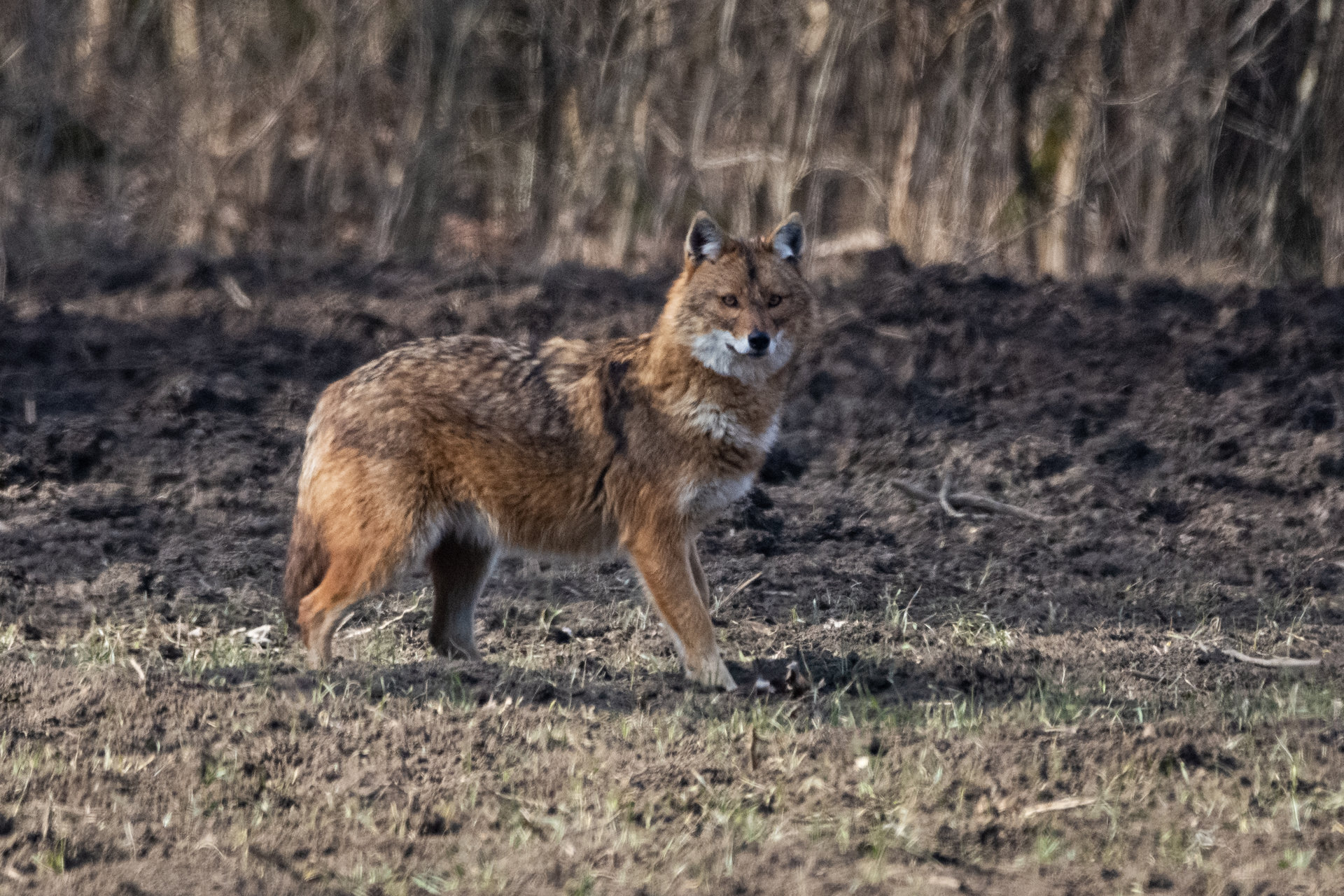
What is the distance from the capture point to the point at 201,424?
924 centimetres

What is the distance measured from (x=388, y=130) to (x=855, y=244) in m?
4.77

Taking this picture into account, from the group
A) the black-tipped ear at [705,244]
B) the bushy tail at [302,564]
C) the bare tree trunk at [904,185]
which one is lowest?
the bushy tail at [302,564]

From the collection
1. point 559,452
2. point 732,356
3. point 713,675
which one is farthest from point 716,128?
point 713,675

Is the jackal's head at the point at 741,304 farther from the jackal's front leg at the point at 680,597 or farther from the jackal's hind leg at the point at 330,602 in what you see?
the jackal's hind leg at the point at 330,602

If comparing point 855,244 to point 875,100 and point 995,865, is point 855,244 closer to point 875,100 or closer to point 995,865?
point 875,100

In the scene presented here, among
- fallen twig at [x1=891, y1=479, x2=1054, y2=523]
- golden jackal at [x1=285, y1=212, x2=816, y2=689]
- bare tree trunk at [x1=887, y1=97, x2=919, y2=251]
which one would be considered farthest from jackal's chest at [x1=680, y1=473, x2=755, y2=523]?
bare tree trunk at [x1=887, y1=97, x2=919, y2=251]

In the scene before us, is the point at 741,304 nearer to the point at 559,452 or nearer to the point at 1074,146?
the point at 559,452

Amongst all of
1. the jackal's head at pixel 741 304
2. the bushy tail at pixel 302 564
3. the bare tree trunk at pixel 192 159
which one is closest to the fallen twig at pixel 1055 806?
the jackal's head at pixel 741 304

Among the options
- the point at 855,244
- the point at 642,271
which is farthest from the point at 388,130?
the point at 855,244

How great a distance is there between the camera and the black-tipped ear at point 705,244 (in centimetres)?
642

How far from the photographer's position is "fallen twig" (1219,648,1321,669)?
19.9 ft

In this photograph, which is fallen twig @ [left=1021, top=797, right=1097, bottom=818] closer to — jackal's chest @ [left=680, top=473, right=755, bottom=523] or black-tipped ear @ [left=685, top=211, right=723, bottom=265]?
jackal's chest @ [left=680, top=473, right=755, bottom=523]

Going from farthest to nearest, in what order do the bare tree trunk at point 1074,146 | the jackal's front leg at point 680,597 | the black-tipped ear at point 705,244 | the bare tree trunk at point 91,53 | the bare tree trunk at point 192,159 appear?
1. the bare tree trunk at point 91,53
2. the bare tree trunk at point 192,159
3. the bare tree trunk at point 1074,146
4. the black-tipped ear at point 705,244
5. the jackal's front leg at point 680,597

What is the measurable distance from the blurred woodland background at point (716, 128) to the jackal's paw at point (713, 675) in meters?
6.50
